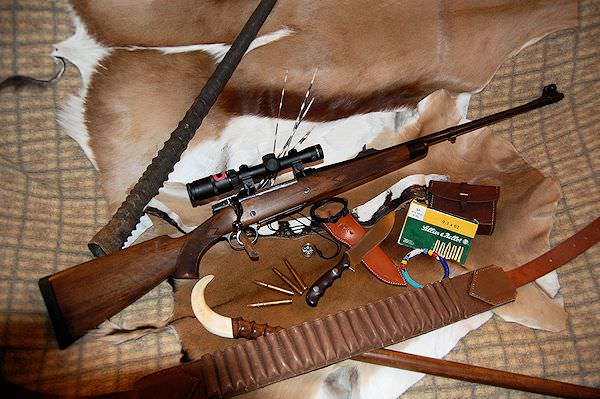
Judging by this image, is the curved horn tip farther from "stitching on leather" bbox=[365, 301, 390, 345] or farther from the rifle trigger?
"stitching on leather" bbox=[365, 301, 390, 345]

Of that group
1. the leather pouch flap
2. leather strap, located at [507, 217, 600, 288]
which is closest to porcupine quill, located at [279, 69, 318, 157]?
the leather pouch flap

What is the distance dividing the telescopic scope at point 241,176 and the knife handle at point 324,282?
1.48ft

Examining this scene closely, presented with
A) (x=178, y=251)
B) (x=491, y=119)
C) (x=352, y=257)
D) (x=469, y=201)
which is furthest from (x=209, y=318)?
(x=491, y=119)

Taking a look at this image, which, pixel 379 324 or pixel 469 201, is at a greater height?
pixel 469 201

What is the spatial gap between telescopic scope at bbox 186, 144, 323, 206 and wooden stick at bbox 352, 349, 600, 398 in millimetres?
807

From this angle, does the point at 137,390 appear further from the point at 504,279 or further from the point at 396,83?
the point at 396,83

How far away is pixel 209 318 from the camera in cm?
205

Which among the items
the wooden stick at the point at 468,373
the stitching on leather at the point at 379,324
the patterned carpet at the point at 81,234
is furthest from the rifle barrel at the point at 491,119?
the wooden stick at the point at 468,373

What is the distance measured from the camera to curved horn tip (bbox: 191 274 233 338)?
204cm

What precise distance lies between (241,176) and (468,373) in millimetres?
1188

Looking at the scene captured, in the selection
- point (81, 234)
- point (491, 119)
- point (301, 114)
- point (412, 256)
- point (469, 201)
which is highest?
point (301, 114)

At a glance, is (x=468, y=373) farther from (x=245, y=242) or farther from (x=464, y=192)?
(x=245, y=242)

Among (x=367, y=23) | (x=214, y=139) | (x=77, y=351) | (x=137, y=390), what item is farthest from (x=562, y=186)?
(x=77, y=351)

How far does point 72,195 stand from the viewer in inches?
85.4
